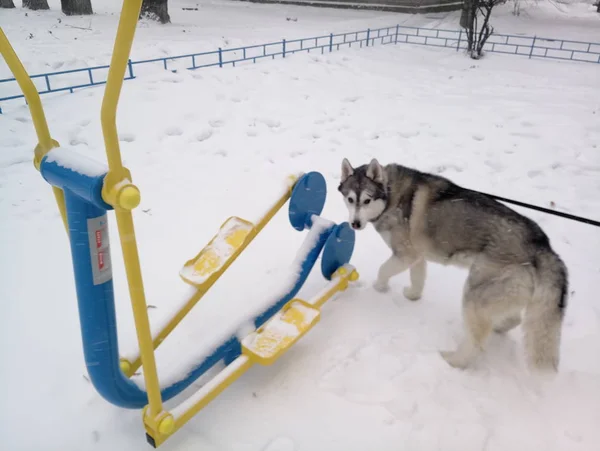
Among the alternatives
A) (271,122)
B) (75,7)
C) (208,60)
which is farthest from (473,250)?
(75,7)

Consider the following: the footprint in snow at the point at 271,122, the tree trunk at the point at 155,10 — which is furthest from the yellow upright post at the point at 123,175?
the tree trunk at the point at 155,10

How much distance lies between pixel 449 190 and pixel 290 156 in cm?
365

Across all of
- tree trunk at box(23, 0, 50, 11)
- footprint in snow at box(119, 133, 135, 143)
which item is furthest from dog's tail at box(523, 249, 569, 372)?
tree trunk at box(23, 0, 50, 11)

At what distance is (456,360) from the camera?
2.94 m

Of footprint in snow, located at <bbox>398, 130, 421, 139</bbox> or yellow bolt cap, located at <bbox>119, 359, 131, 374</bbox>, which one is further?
footprint in snow, located at <bbox>398, 130, 421, 139</bbox>

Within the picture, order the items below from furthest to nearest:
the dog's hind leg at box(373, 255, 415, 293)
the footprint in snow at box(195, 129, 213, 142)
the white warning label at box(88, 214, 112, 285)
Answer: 1. the footprint in snow at box(195, 129, 213, 142)
2. the dog's hind leg at box(373, 255, 415, 293)
3. the white warning label at box(88, 214, 112, 285)

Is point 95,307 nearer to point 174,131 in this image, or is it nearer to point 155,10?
point 174,131

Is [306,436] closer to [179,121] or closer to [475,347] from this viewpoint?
[475,347]

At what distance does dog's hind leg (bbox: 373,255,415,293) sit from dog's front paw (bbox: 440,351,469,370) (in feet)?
2.46

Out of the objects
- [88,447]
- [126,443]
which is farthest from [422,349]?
[88,447]

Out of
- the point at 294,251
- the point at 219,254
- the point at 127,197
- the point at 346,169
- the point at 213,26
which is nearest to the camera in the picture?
the point at 127,197

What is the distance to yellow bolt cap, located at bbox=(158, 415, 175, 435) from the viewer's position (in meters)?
2.12

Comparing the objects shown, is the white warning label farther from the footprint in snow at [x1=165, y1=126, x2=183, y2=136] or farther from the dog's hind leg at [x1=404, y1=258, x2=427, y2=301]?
the footprint in snow at [x1=165, y1=126, x2=183, y2=136]

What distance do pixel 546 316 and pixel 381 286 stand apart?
4.73ft
